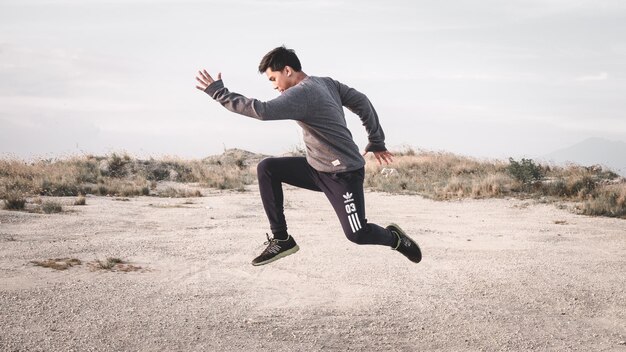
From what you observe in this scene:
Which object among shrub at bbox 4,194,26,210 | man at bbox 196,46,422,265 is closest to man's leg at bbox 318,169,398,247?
man at bbox 196,46,422,265

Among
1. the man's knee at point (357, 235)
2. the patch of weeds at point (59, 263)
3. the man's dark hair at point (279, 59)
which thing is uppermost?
the man's dark hair at point (279, 59)

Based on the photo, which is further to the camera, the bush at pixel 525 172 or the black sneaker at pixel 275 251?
the bush at pixel 525 172

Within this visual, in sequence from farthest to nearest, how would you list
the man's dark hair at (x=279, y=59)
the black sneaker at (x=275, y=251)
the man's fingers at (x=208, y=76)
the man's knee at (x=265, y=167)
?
the black sneaker at (x=275, y=251)
the man's knee at (x=265, y=167)
the man's dark hair at (x=279, y=59)
the man's fingers at (x=208, y=76)

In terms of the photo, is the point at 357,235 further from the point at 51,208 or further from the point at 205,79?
the point at 51,208

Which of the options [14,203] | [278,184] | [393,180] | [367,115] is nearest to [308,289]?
[278,184]

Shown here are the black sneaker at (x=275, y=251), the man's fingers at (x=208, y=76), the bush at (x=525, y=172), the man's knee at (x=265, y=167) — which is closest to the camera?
the man's fingers at (x=208, y=76)

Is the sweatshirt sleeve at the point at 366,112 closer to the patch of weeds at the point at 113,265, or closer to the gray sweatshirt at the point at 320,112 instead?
the gray sweatshirt at the point at 320,112

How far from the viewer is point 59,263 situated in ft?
26.1

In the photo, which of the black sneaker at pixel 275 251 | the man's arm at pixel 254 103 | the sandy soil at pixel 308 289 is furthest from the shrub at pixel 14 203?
the man's arm at pixel 254 103

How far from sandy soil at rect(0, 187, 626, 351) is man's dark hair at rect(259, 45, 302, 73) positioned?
2.58 meters

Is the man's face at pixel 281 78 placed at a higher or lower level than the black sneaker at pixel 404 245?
higher

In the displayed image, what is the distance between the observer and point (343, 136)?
16.1 feet

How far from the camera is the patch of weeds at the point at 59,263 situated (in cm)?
774

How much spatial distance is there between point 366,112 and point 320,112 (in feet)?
2.82
